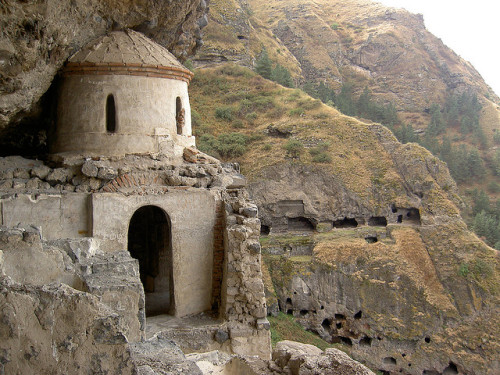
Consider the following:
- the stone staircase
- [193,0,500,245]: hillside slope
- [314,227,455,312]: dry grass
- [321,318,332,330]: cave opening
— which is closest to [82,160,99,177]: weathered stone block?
the stone staircase

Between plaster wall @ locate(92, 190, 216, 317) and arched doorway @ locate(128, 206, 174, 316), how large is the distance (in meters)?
1.82

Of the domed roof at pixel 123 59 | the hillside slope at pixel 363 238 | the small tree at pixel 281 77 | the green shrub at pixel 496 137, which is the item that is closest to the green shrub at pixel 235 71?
the small tree at pixel 281 77

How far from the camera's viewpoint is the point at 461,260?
24.5 metres

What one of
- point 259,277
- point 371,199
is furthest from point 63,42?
point 371,199

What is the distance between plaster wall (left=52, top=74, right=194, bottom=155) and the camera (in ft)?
33.9

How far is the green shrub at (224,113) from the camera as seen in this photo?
116 ft

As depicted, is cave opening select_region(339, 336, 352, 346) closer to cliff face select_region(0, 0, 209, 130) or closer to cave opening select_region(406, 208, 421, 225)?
cave opening select_region(406, 208, 421, 225)

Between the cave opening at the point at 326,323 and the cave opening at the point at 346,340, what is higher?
the cave opening at the point at 326,323

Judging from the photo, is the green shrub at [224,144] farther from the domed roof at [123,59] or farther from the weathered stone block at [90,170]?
the weathered stone block at [90,170]

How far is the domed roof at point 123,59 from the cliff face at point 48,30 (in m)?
0.21

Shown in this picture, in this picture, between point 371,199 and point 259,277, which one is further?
point 371,199

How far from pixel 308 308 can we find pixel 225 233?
48.3 ft

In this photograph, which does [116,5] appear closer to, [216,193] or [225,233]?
[216,193]

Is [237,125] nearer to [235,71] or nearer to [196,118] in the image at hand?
[196,118]
